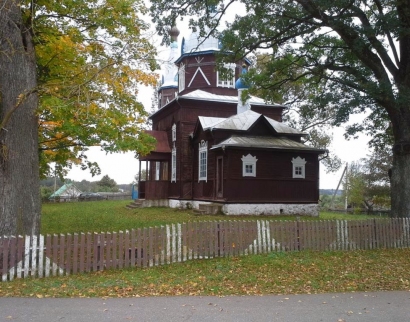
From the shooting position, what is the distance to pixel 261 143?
21.3 m

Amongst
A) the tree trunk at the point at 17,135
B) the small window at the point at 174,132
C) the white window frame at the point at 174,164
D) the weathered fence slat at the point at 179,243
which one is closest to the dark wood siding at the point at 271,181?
the white window frame at the point at 174,164

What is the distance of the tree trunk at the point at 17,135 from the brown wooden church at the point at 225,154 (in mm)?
8101

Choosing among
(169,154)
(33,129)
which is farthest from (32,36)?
(169,154)

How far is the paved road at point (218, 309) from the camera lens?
19.7ft

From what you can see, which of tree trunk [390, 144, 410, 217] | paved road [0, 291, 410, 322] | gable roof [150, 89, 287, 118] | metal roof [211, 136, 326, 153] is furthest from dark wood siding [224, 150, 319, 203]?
paved road [0, 291, 410, 322]

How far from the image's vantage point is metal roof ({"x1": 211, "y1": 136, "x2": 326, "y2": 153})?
20625mm

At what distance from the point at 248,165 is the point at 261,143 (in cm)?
139

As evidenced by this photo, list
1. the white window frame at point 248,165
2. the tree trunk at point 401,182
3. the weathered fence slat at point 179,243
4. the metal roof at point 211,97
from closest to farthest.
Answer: the weathered fence slat at point 179,243
the tree trunk at point 401,182
the white window frame at point 248,165
the metal roof at point 211,97

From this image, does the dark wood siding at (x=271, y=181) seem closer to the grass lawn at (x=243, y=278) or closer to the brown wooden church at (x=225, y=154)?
the brown wooden church at (x=225, y=154)

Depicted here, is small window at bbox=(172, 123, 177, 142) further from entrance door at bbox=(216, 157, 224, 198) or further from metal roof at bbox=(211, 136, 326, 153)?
entrance door at bbox=(216, 157, 224, 198)

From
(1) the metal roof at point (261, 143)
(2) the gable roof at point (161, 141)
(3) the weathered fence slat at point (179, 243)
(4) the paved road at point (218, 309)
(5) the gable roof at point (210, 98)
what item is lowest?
(4) the paved road at point (218, 309)

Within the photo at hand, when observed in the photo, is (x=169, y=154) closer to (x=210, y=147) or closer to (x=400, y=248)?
(x=210, y=147)

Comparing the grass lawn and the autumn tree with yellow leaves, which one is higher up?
the autumn tree with yellow leaves

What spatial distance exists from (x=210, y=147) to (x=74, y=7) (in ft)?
41.6
